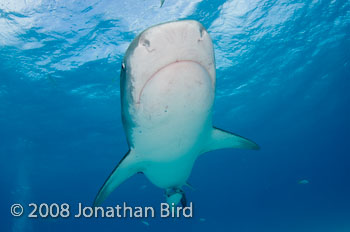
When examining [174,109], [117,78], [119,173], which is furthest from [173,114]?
[117,78]

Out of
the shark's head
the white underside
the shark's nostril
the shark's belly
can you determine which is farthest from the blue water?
the shark's nostril

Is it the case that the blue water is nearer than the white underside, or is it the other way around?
the white underside

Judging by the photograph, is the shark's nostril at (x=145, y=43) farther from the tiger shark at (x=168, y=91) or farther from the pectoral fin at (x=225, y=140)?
the pectoral fin at (x=225, y=140)

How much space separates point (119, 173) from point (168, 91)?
2.46 meters

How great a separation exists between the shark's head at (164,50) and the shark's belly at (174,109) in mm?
69

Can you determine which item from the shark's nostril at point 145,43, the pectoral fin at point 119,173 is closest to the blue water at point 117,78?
the pectoral fin at point 119,173

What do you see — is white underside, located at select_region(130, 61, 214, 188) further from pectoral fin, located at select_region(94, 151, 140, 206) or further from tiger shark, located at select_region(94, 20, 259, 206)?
pectoral fin, located at select_region(94, 151, 140, 206)

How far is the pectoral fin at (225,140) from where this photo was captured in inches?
157

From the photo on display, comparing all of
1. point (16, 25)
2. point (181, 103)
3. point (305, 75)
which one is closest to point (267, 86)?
point (305, 75)

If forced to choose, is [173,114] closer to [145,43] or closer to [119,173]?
[145,43]

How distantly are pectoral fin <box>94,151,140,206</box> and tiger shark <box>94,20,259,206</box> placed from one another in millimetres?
44

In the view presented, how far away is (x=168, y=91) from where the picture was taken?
90.7 inches

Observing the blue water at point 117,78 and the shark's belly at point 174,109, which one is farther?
the blue water at point 117,78

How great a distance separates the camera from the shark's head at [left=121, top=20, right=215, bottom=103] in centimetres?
188
